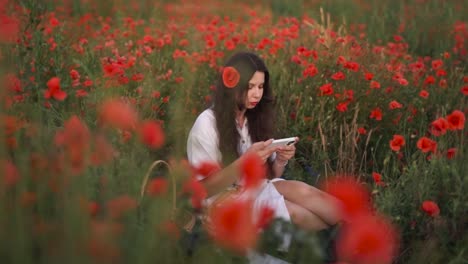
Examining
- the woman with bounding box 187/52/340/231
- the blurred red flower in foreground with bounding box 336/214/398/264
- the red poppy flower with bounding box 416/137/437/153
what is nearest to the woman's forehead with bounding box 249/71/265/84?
the woman with bounding box 187/52/340/231

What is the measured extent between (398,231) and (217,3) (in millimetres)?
5752

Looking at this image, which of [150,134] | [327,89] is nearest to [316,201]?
[327,89]

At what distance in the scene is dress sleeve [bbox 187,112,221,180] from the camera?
8.96 ft

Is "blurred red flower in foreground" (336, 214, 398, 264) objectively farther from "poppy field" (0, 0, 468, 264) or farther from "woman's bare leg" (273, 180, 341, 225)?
"woman's bare leg" (273, 180, 341, 225)

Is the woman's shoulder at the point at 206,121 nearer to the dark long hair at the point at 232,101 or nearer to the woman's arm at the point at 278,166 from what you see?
the dark long hair at the point at 232,101

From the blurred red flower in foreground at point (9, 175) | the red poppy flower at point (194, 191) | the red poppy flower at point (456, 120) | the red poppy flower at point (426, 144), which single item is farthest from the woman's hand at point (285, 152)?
the blurred red flower in foreground at point (9, 175)

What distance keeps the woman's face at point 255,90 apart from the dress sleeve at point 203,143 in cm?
21

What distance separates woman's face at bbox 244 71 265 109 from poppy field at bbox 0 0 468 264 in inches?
13.3

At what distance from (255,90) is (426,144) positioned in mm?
783

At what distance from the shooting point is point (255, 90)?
276cm

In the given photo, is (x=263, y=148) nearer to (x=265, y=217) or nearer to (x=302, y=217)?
(x=302, y=217)

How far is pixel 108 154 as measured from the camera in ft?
4.57

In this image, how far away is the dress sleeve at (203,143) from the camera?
2730mm

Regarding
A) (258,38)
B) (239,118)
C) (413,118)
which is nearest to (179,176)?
(239,118)
